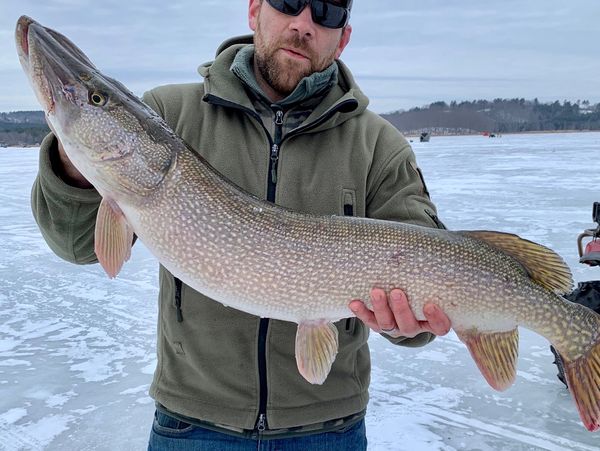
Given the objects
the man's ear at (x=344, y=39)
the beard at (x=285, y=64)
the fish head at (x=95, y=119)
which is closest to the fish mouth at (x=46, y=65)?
the fish head at (x=95, y=119)

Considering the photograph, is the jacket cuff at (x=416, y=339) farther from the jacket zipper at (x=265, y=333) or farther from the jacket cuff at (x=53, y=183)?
the jacket cuff at (x=53, y=183)

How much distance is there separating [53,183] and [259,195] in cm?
67

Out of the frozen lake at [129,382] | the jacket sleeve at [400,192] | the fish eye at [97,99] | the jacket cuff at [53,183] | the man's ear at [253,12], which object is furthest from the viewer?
the frozen lake at [129,382]

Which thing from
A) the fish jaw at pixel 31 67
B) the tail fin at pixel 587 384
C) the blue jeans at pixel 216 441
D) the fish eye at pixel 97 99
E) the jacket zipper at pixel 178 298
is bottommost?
the blue jeans at pixel 216 441

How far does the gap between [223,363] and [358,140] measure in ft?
3.00

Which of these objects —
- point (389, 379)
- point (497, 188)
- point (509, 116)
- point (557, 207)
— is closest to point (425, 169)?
point (497, 188)

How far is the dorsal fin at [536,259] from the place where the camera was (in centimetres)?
192

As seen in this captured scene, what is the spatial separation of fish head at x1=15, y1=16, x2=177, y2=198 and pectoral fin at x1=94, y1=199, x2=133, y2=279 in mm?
60

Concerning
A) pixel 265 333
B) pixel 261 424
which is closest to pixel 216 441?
pixel 261 424

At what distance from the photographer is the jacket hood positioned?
1931 mm

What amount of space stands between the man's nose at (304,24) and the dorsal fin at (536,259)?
0.92 m

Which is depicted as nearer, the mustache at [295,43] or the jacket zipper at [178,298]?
the jacket zipper at [178,298]

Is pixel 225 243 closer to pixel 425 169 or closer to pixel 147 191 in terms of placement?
pixel 147 191

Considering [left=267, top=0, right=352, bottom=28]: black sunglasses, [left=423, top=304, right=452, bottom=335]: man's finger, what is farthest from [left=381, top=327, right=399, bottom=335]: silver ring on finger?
[left=267, top=0, right=352, bottom=28]: black sunglasses
